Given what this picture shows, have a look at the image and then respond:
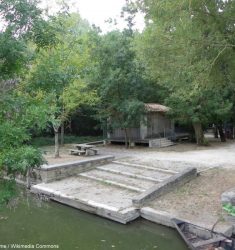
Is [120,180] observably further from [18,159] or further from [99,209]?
[18,159]

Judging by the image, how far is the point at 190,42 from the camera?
393 inches

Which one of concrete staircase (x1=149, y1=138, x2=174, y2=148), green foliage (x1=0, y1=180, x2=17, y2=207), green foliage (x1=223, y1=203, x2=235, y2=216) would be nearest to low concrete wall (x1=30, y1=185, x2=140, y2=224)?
green foliage (x1=223, y1=203, x2=235, y2=216)

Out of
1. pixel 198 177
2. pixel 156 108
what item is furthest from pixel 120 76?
pixel 198 177

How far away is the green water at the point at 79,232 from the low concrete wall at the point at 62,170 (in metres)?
2.50

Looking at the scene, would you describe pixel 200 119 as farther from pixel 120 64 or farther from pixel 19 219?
pixel 19 219

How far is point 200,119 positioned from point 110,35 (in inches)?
287

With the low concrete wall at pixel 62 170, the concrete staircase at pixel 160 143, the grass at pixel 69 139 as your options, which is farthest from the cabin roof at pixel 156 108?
the low concrete wall at pixel 62 170

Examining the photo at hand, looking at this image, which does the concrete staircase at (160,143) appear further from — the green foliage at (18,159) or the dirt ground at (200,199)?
the green foliage at (18,159)

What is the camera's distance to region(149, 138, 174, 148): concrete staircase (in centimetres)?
2148

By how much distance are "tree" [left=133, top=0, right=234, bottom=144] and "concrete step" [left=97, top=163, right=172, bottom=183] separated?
3.34 metres

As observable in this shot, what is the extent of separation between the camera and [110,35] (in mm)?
19578

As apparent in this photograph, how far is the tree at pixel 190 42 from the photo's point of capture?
960 centimetres

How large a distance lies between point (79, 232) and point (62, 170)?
475 centimetres

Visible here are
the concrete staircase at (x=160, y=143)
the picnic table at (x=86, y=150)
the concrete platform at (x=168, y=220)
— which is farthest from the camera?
the concrete staircase at (x=160, y=143)
